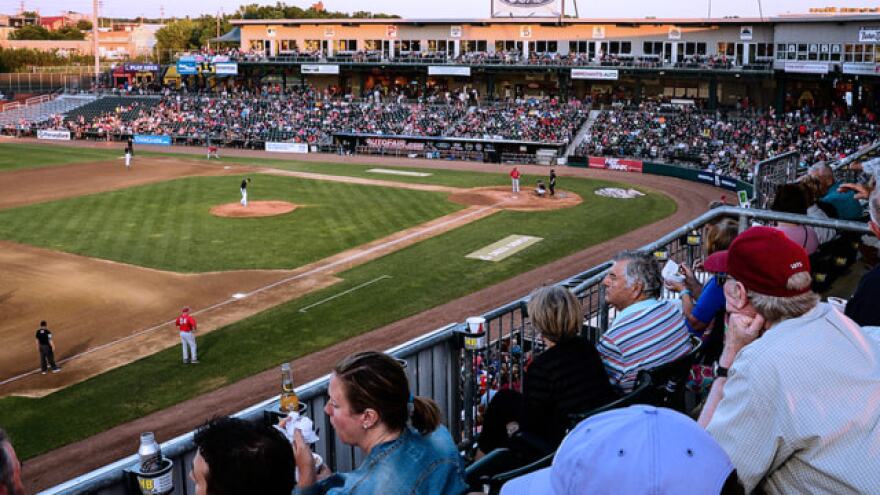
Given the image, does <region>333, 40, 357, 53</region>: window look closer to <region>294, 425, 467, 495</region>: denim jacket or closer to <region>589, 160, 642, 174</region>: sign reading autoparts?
<region>589, 160, 642, 174</region>: sign reading autoparts

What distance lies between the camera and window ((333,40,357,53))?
76188 mm

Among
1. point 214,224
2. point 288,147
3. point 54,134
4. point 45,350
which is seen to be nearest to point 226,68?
point 54,134

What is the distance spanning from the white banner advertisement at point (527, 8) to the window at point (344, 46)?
1454 cm

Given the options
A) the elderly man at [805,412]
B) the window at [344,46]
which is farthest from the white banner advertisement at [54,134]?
the elderly man at [805,412]

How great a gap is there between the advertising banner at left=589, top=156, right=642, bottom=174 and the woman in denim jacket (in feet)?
164

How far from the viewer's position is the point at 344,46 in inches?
3012

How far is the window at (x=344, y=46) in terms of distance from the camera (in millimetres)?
76188

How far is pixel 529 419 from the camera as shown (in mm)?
5078

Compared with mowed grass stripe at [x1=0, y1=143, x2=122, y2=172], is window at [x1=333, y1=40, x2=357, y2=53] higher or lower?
higher

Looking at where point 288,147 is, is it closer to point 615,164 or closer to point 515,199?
point 615,164

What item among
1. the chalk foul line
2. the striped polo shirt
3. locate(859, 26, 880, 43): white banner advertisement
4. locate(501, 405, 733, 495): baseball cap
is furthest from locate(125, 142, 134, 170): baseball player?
locate(501, 405, 733, 495): baseball cap

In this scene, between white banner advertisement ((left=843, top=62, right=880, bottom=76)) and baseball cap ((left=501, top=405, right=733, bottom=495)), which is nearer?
baseball cap ((left=501, top=405, right=733, bottom=495))

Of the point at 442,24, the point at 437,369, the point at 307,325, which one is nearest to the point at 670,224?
the point at 307,325

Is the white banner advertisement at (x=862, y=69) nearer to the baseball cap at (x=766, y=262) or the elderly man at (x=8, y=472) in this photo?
the baseball cap at (x=766, y=262)
